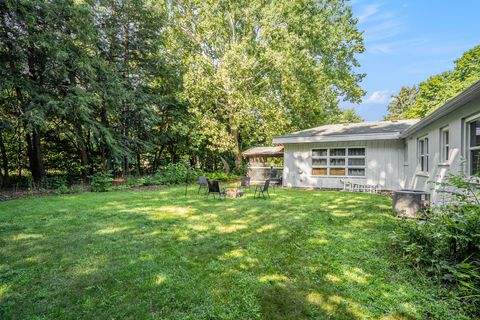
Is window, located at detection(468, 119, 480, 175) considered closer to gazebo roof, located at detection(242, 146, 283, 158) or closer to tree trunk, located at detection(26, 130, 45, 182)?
gazebo roof, located at detection(242, 146, 283, 158)

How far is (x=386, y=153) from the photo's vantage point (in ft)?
38.4

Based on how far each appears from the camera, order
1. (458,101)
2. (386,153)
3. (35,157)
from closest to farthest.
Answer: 1. (458,101)
2. (386,153)
3. (35,157)

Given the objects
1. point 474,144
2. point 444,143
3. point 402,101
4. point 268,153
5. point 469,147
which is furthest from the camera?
point 402,101

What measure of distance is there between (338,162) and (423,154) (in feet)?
13.3

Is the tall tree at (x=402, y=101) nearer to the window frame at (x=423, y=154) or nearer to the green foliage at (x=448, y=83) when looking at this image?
the green foliage at (x=448, y=83)

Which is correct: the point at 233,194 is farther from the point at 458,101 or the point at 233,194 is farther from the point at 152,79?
the point at 152,79

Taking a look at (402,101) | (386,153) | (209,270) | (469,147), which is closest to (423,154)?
(386,153)

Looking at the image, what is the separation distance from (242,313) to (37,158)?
15.7m

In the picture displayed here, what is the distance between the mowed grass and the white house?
2.37m

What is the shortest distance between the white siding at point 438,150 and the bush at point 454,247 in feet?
2.45

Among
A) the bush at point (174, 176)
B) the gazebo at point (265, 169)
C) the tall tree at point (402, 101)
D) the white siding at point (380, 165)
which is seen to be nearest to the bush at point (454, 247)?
the white siding at point (380, 165)

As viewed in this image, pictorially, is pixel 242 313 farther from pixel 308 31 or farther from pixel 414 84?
pixel 414 84

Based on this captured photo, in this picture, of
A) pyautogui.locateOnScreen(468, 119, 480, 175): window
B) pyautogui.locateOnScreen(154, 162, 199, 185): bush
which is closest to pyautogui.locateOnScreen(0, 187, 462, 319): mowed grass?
pyautogui.locateOnScreen(468, 119, 480, 175): window

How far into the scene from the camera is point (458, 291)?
2994 mm
